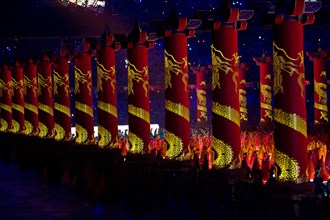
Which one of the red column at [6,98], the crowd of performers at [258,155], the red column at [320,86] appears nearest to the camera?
the crowd of performers at [258,155]

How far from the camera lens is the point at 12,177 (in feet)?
60.6

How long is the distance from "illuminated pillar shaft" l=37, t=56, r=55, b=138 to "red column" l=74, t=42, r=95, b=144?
4483 mm

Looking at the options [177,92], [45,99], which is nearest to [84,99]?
[45,99]

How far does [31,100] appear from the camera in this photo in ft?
83.3

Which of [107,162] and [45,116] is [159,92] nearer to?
[45,116]

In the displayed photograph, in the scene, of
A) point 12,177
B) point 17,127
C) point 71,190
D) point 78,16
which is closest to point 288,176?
point 71,190

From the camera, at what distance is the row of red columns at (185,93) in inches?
355

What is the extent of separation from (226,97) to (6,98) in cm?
1966

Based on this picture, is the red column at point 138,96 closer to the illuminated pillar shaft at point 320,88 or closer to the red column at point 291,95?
the red column at point 291,95

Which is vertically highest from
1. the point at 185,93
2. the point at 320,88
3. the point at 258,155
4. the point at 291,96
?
the point at 291,96

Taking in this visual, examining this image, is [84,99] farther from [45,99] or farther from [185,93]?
[185,93]

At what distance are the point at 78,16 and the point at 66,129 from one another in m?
11.4

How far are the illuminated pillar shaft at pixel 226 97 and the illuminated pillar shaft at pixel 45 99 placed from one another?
12.3 metres

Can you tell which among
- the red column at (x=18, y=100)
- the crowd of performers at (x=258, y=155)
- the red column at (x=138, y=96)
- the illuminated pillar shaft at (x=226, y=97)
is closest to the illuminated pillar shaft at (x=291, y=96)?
the crowd of performers at (x=258, y=155)
